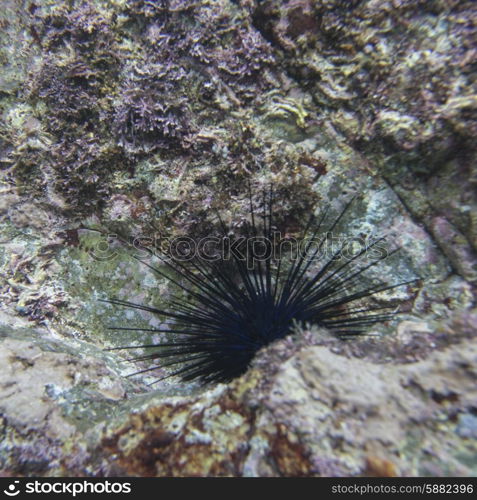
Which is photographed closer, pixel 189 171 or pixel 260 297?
pixel 260 297

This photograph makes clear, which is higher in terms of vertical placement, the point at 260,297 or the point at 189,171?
the point at 189,171

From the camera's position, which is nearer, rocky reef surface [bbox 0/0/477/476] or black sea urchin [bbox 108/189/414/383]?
rocky reef surface [bbox 0/0/477/476]

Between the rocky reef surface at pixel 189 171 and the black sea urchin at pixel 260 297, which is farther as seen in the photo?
the black sea urchin at pixel 260 297

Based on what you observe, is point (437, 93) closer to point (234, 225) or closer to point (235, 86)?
point (235, 86)

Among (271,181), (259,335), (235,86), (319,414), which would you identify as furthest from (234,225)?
(319,414)
